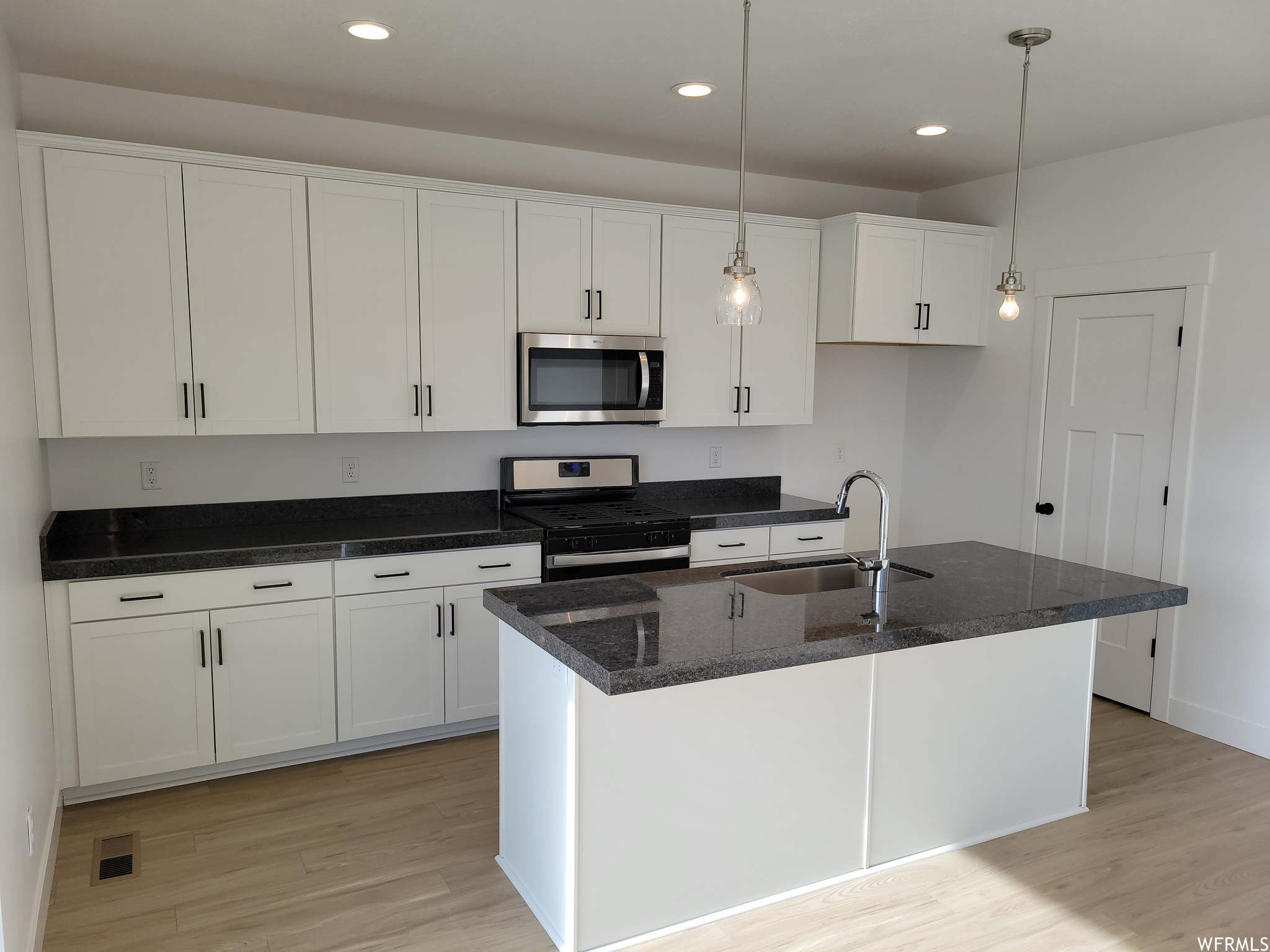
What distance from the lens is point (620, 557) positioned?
12.3 ft

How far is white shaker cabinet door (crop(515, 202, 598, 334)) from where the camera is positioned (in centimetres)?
373

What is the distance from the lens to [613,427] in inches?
172

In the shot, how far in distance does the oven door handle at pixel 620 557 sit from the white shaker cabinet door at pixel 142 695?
134cm

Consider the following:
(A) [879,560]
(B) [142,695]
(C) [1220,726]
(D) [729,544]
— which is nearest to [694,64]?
(A) [879,560]

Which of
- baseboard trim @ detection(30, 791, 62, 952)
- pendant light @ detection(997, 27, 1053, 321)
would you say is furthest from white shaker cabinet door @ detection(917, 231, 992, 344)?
baseboard trim @ detection(30, 791, 62, 952)

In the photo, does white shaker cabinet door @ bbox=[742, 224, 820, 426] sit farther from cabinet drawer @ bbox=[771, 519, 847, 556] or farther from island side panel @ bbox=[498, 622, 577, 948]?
island side panel @ bbox=[498, 622, 577, 948]

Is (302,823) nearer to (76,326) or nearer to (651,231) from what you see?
(76,326)

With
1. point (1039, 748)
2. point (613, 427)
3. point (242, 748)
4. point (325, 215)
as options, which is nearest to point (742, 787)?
point (1039, 748)

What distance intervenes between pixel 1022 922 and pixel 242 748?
105 inches

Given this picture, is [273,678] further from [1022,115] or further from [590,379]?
[1022,115]

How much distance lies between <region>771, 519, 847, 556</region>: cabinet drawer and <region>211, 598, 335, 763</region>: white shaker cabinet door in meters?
2.07

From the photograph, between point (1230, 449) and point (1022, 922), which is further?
point (1230, 449)

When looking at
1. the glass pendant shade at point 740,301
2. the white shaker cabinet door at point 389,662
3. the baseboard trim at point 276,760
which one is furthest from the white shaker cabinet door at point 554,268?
the baseboard trim at point 276,760

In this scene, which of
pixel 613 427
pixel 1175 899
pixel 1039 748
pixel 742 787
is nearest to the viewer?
pixel 742 787
